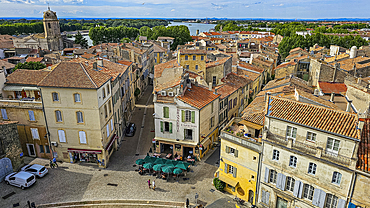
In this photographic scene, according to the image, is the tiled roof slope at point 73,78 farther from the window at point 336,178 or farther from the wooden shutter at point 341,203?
the wooden shutter at point 341,203

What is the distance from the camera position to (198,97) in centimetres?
3772

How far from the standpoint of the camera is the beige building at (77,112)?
3325cm

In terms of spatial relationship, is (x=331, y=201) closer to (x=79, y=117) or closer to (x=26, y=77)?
(x=79, y=117)

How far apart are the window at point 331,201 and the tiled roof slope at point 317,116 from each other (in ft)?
19.0

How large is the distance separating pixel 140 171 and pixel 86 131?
30.4 ft

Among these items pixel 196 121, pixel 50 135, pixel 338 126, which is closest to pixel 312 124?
pixel 338 126

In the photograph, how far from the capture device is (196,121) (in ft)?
118

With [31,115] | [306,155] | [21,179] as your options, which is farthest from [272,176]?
[31,115]

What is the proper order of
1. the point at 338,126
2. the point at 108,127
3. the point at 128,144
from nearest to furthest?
Answer: the point at 338,126
the point at 108,127
the point at 128,144

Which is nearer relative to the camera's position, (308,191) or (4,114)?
(308,191)

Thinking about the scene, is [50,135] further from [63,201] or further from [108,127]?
[63,201]

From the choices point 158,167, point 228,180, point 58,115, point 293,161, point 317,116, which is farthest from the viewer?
point 58,115

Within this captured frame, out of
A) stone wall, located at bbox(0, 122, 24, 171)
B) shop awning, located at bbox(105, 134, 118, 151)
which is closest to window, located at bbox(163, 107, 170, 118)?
shop awning, located at bbox(105, 134, 118, 151)

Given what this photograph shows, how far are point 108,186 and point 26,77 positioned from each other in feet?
76.4
